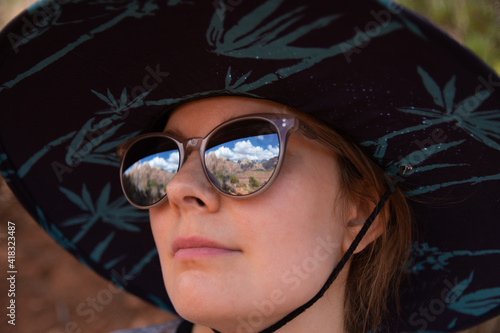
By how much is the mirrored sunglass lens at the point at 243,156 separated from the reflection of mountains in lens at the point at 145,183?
20 centimetres

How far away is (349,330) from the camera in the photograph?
4.99 feet

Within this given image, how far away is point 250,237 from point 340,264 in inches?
12.7

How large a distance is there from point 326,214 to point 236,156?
0.31 metres

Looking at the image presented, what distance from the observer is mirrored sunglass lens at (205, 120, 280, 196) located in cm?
122

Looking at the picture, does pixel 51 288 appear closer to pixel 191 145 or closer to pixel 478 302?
pixel 191 145

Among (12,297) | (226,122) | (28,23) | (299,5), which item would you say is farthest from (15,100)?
(12,297)

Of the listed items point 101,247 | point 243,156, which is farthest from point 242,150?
point 101,247

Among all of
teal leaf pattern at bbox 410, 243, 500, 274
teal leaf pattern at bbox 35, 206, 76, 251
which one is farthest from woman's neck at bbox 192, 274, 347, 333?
teal leaf pattern at bbox 35, 206, 76, 251

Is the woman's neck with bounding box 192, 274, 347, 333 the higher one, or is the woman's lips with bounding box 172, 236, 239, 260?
the woman's lips with bounding box 172, 236, 239, 260

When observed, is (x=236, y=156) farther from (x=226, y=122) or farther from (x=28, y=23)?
(x=28, y=23)

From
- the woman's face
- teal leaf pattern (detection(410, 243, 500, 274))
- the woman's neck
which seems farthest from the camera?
teal leaf pattern (detection(410, 243, 500, 274))

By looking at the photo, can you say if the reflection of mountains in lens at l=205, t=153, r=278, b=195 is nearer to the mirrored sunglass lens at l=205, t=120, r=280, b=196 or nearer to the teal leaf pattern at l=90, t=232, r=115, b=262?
the mirrored sunglass lens at l=205, t=120, r=280, b=196

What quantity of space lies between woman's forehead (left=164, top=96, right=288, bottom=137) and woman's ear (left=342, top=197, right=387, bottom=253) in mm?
415

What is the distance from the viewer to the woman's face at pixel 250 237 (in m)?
1.21
